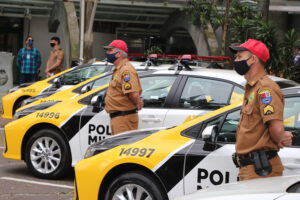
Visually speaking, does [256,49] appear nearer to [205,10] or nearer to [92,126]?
[92,126]

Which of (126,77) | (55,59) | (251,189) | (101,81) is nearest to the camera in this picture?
(251,189)

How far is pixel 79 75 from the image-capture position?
481 inches

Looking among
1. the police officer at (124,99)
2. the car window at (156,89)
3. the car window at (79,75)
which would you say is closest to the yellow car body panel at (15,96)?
the car window at (79,75)

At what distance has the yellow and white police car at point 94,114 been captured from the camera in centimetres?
750

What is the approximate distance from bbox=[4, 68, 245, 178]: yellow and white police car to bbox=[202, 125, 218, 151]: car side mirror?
1.99m

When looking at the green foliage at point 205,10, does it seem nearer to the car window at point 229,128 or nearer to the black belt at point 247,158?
the car window at point 229,128

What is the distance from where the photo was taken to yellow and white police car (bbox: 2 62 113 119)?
1198 centimetres

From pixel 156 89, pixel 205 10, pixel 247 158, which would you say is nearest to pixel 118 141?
pixel 247 158

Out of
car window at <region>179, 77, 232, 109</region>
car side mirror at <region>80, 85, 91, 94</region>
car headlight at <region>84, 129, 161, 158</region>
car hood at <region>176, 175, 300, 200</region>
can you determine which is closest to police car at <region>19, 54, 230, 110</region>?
car side mirror at <region>80, 85, 91, 94</region>

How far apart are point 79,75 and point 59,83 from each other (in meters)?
0.45

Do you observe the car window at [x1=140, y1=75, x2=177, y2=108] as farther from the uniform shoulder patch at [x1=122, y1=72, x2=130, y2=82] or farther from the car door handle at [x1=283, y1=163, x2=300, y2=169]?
the car door handle at [x1=283, y1=163, x2=300, y2=169]

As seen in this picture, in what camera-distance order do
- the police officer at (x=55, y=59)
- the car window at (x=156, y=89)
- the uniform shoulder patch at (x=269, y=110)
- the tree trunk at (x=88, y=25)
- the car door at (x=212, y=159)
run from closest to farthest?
the uniform shoulder patch at (x=269, y=110) < the car door at (x=212, y=159) < the car window at (x=156, y=89) < the police officer at (x=55, y=59) < the tree trunk at (x=88, y=25)

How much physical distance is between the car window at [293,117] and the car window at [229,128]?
1.42 feet

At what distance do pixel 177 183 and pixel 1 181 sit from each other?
3.39m
